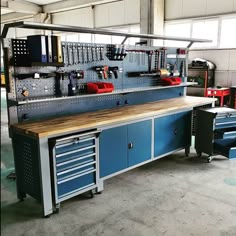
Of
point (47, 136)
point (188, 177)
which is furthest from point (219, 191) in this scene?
point (47, 136)

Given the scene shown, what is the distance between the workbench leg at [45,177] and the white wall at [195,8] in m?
5.06

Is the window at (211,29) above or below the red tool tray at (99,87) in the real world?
above

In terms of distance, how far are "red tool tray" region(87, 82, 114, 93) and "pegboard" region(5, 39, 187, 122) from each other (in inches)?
2.9

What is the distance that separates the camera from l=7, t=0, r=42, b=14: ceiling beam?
7875mm

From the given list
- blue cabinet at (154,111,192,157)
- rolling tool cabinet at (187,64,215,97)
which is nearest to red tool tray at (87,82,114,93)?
blue cabinet at (154,111,192,157)

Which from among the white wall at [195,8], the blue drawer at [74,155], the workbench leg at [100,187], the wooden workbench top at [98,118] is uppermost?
the white wall at [195,8]

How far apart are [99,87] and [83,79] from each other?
7.5 inches

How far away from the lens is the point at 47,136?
2.06 m

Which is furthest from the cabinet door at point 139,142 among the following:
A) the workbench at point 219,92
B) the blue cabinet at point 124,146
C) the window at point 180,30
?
the window at point 180,30

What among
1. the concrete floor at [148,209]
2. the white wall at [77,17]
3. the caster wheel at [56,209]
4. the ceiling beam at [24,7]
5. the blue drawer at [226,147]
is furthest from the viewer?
the white wall at [77,17]

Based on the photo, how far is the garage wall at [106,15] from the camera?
716 cm

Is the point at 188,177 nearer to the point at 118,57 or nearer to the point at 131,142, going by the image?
the point at 131,142

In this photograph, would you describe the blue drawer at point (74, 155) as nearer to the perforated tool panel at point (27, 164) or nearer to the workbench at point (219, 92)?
the perforated tool panel at point (27, 164)

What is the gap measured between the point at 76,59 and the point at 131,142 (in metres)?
1.00
